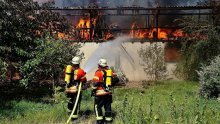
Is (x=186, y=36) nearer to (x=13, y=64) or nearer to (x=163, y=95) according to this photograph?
(x=163, y=95)

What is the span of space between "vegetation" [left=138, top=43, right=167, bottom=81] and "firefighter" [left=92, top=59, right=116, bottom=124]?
7.77m

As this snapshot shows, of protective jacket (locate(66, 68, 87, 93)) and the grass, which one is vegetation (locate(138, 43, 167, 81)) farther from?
protective jacket (locate(66, 68, 87, 93))

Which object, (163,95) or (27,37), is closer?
(27,37)

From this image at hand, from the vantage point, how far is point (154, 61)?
19344 millimetres

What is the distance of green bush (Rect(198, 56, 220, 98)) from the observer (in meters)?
15.1

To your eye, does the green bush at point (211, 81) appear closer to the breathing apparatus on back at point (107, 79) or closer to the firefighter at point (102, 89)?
the firefighter at point (102, 89)

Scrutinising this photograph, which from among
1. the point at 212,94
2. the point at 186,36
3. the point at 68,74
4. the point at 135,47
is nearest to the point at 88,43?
the point at 135,47

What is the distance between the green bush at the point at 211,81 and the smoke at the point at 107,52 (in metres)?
5.75

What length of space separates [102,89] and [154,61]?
791cm

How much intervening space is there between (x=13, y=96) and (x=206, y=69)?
634 cm

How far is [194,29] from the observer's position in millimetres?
18641

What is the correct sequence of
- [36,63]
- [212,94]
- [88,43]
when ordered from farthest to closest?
[88,43] < [212,94] < [36,63]

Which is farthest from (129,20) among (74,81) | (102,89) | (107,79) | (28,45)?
(107,79)

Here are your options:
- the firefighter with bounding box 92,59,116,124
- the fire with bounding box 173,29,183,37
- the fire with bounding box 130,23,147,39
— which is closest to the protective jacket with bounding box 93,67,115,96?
the firefighter with bounding box 92,59,116,124
